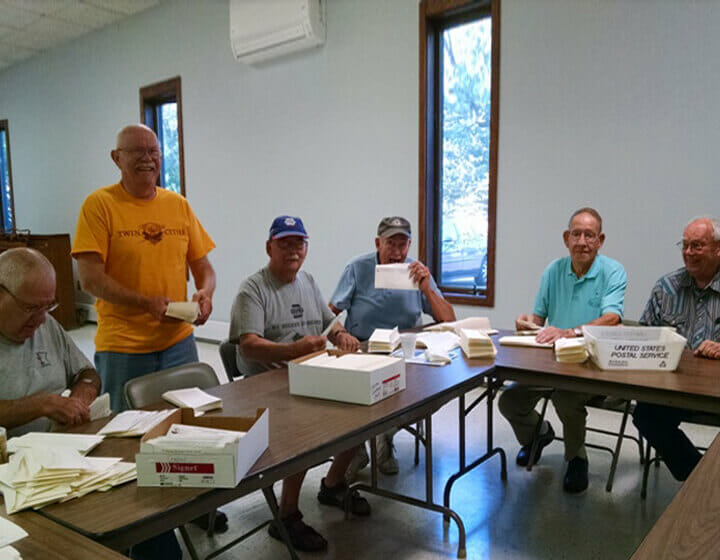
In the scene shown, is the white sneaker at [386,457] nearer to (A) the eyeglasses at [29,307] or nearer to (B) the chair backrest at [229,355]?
(B) the chair backrest at [229,355]

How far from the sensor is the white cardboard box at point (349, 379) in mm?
1602

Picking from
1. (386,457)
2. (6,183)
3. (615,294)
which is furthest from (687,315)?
(6,183)

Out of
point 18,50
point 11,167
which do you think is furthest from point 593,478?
point 11,167

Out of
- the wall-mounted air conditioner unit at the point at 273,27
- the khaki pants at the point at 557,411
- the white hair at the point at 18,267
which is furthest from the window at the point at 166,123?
the white hair at the point at 18,267

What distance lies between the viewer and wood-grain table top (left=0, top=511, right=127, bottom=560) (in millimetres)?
906

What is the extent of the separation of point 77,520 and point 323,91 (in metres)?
4.26

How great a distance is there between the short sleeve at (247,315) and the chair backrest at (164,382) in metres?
0.23

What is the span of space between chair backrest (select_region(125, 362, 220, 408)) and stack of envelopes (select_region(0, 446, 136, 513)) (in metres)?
0.55

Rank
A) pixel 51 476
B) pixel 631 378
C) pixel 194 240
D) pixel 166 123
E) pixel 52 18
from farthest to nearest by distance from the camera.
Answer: pixel 166 123, pixel 52 18, pixel 194 240, pixel 631 378, pixel 51 476

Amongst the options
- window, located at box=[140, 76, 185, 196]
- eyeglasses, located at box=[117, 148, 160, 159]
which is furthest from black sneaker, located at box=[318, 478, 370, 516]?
window, located at box=[140, 76, 185, 196]

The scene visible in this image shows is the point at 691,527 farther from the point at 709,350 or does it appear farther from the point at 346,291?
the point at 346,291

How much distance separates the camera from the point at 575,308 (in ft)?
8.70

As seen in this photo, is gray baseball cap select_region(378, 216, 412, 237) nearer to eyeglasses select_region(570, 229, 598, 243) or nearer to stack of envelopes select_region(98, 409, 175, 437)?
eyeglasses select_region(570, 229, 598, 243)

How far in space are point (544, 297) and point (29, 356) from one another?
7.27 feet
